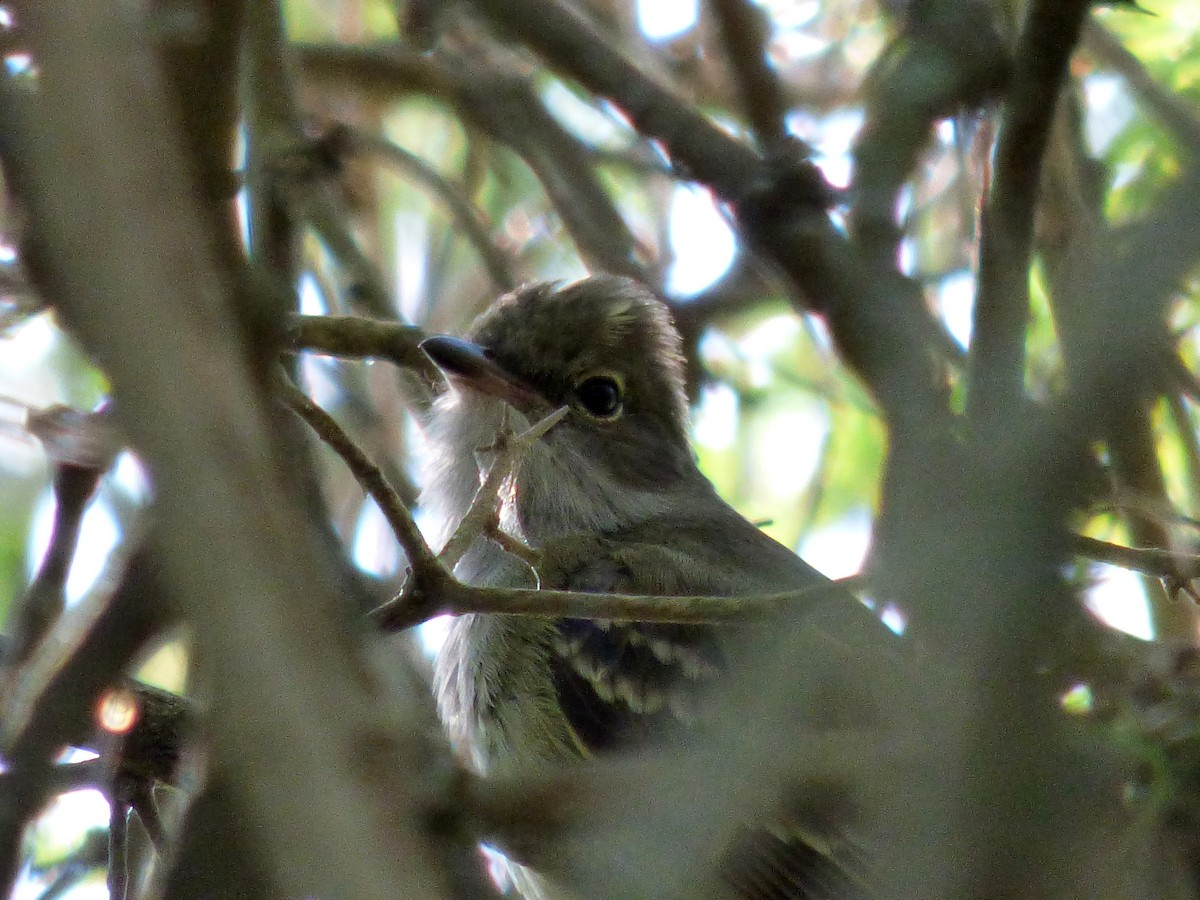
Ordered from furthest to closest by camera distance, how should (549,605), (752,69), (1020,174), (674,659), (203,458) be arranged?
(752,69) < (674,659) < (1020,174) < (549,605) < (203,458)

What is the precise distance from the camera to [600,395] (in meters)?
4.94

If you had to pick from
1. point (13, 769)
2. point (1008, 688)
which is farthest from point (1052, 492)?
point (13, 769)

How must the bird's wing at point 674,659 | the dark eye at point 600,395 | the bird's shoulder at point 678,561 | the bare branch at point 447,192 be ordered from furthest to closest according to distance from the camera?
the dark eye at point 600,395 → the bare branch at point 447,192 → the bird's shoulder at point 678,561 → the bird's wing at point 674,659

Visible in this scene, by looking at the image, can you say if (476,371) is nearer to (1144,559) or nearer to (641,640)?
(641,640)

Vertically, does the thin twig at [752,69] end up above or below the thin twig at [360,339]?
above

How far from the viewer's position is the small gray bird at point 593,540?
3.78 metres

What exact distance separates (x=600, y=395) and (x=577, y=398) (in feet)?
0.31

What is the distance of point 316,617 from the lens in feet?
3.39

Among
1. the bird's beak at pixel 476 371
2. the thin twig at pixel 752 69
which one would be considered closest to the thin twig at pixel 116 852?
the bird's beak at pixel 476 371

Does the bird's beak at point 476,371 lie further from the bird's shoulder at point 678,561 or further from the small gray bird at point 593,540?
the bird's shoulder at point 678,561

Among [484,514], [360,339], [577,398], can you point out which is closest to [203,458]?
[484,514]

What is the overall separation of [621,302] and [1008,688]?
11.1 feet

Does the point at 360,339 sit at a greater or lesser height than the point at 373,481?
greater

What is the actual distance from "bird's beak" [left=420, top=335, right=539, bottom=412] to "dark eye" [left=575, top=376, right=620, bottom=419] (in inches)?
11.8
